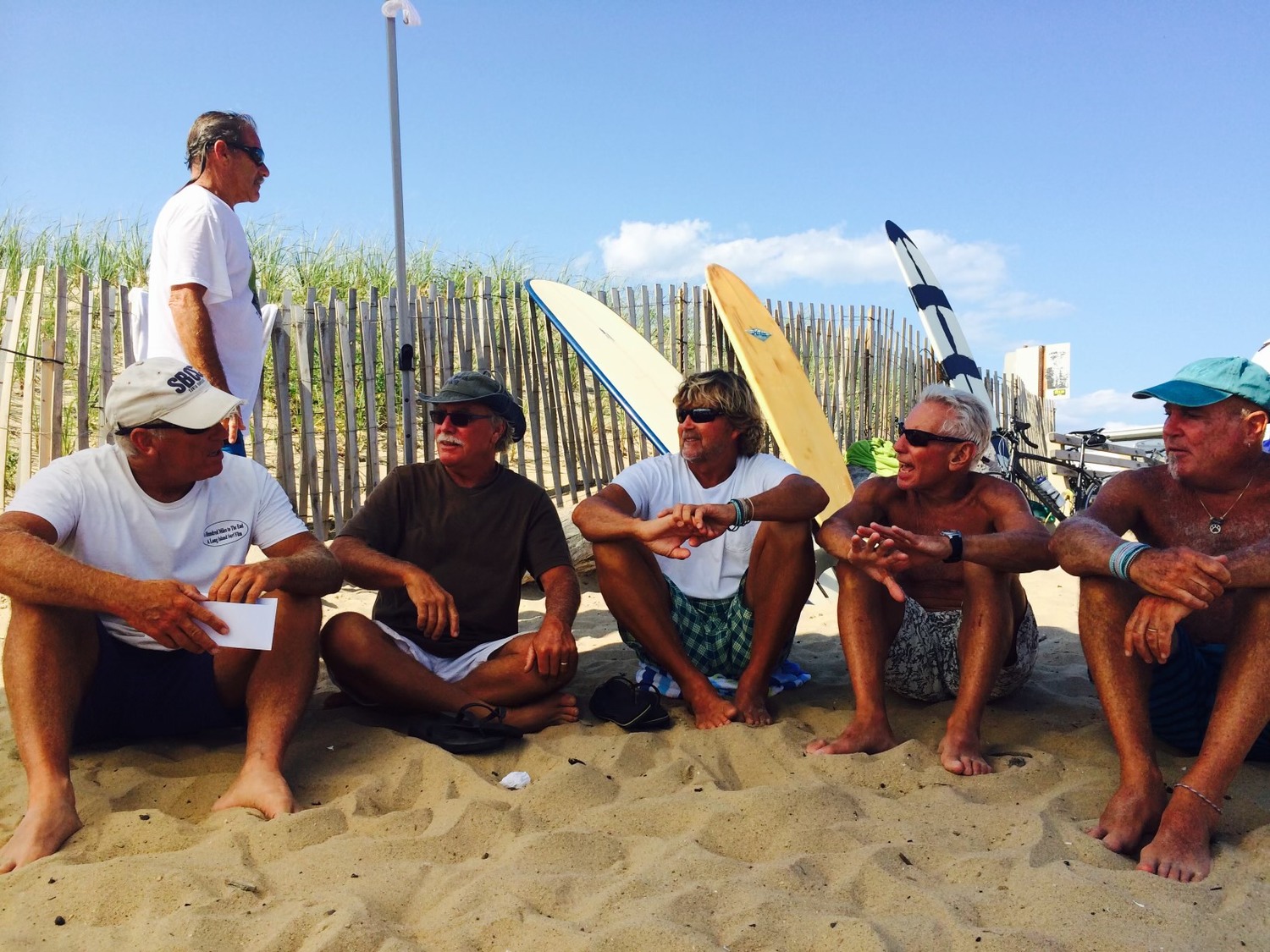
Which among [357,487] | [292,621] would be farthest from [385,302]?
[292,621]

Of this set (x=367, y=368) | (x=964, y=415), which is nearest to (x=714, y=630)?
(x=964, y=415)

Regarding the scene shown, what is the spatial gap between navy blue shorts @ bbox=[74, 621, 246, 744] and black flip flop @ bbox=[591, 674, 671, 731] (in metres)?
1.11

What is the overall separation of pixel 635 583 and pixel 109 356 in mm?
4011

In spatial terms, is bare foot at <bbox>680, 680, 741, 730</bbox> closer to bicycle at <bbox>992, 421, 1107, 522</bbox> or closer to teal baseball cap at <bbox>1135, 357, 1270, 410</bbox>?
teal baseball cap at <bbox>1135, 357, 1270, 410</bbox>

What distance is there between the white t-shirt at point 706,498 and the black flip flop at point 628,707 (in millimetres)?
412

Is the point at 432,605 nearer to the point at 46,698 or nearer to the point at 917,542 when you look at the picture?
the point at 46,698

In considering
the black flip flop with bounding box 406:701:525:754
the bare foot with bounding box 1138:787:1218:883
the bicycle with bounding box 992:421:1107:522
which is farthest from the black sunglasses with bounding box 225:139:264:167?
the bicycle with bounding box 992:421:1107:522

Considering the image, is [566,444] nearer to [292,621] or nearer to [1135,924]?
[292,621]

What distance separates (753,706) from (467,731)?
3.07 feet

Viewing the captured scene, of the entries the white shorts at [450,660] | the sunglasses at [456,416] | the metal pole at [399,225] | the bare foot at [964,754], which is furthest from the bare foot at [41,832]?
the metal pole at [399,225]

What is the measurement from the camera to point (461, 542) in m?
3.42

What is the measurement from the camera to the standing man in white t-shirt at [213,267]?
3.61m

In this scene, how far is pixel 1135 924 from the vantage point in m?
1.97

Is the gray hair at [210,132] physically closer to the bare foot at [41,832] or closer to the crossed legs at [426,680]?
the crossed legs at [426,680]
